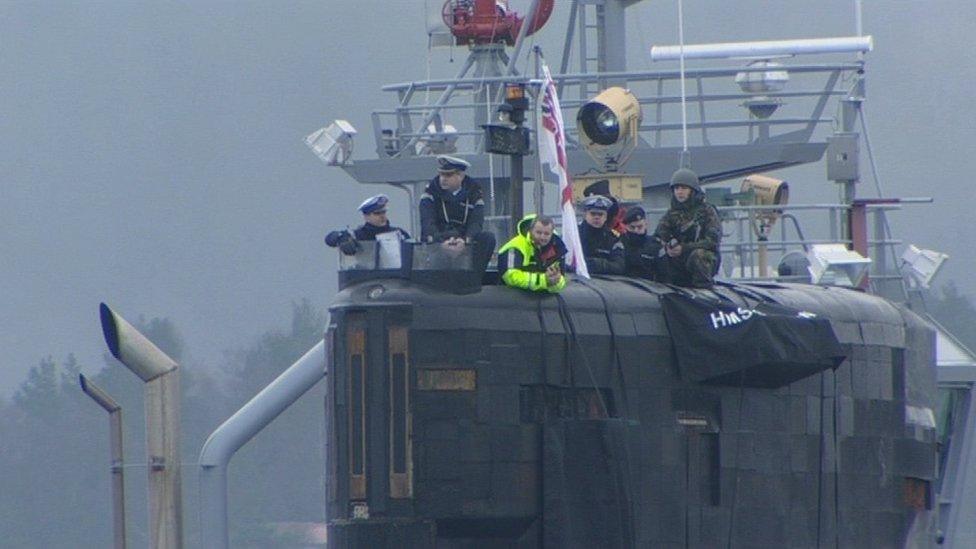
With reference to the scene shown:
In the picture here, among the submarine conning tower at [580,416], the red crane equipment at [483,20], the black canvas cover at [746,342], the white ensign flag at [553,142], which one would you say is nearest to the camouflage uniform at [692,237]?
the submarine conning tower at [580,416]

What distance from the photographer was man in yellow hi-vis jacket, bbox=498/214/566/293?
50.5 ft

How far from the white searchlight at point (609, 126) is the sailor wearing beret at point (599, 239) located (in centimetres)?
507

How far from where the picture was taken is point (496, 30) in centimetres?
2759

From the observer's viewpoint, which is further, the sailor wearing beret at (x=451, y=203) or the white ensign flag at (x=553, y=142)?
the white ensign flag at (x=553, y=142)

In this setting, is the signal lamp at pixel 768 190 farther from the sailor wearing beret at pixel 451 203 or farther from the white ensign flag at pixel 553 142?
the sailor wearing beret at pixel 451 203

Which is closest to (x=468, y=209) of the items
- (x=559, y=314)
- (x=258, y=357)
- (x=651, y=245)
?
(x=651, y=245)

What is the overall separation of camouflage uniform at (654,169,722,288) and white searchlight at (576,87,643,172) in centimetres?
496

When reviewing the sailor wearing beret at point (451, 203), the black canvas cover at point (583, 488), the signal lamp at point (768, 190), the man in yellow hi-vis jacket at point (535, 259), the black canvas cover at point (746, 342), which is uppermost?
the signal lamp at point (768, 190)

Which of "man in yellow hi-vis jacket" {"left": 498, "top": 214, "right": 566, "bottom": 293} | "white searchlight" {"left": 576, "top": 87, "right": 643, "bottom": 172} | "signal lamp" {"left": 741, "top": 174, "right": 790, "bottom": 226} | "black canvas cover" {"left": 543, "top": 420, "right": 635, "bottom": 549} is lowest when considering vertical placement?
→ "black canvas cover" {"left": 543, "top": 420, "right": 635, "bottom": 549}

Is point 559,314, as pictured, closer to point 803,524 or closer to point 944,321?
point 803,524

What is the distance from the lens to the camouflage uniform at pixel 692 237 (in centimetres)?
1711

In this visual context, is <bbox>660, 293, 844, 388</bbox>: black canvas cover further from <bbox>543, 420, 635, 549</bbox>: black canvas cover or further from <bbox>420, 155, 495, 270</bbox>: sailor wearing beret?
<bbox>420, 155, 495, 270</bbox>: sailor wearing beret

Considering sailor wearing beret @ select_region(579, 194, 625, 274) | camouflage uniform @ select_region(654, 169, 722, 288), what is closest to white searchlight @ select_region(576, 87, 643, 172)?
camouflage uniform @ select_region(654, 169, 722, 288)

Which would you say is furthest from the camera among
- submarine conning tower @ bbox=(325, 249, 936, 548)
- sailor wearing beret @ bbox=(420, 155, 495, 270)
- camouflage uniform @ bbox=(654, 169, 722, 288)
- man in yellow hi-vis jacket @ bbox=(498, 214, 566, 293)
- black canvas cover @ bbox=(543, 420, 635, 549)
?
sailor wearing beret @ bbox=(420, 155, 495, 270)
